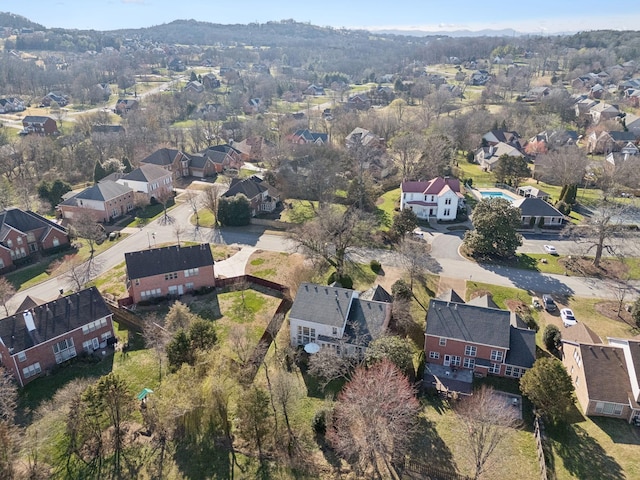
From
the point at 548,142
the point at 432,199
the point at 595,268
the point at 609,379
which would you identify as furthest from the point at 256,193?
the point at 548,142

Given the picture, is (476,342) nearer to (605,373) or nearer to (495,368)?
(495,368)

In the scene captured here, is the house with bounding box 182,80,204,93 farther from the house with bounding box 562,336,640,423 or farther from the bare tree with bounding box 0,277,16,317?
the house with bounding box 562,336,640,423

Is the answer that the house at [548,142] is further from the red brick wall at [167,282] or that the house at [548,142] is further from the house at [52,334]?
the house at [52,334]

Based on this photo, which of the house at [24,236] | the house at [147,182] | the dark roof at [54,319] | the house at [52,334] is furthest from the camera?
the house at [147,182]

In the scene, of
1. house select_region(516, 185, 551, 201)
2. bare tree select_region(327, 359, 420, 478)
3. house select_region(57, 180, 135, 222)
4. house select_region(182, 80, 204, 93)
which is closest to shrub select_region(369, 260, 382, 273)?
bare tree select_region(327, 359, 420, 478)

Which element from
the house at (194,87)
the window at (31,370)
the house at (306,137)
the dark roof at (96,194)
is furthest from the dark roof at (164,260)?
the house at (194,87)

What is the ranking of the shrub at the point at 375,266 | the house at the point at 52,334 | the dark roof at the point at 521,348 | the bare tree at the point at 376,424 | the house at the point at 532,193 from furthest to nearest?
the house at the point at 532,193, the shrub at the point at 375,266, the house at the point at 52,334, the dark roof at the point at 521,348, the bare tree at the point at 376,424

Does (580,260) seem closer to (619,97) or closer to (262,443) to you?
(262,443)

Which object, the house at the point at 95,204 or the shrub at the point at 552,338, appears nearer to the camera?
the shrub at the point at 552,338
